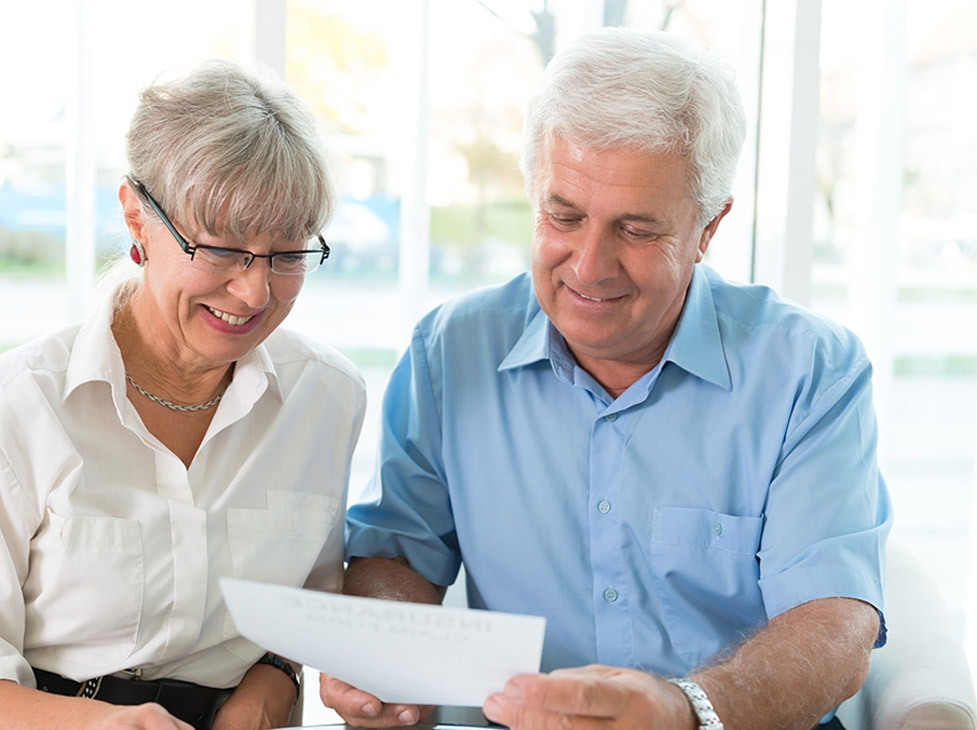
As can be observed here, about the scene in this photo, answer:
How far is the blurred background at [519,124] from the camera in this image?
102 inches

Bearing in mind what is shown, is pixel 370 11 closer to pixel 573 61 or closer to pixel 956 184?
pixel 573 61

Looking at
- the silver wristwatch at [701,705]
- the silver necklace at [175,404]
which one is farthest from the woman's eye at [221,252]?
the silver wristwatch at [701,705]

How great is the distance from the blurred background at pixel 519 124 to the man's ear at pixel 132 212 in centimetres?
78

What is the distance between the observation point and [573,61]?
5.52ft

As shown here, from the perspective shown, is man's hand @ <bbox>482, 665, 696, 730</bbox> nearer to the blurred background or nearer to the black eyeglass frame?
the black eyeglass frame

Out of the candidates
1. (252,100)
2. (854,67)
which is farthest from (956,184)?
(252,100)

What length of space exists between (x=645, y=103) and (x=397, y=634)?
93 centimetres

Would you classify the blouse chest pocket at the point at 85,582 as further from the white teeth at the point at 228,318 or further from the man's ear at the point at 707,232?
the man's ear at the point at 707,232

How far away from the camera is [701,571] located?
176cm

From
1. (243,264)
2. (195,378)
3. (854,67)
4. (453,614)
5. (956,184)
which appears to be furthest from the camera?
(956,184)

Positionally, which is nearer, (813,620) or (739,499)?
A: (813,620)

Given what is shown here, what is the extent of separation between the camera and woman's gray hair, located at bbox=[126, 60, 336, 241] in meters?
1.48

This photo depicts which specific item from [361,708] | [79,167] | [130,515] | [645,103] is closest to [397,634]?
[361,708]

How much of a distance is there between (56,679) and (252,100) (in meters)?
0.91
